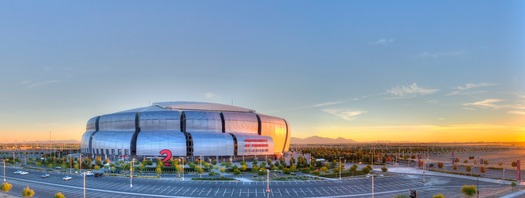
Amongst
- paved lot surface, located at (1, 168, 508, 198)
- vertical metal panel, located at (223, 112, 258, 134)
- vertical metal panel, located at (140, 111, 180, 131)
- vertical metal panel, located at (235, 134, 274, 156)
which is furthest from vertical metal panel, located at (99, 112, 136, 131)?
paved lot surface, located at (1, 168, 508, 198)

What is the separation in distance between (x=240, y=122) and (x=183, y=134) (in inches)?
972

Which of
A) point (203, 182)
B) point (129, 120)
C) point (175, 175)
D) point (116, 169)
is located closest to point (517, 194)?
point (203, 182)

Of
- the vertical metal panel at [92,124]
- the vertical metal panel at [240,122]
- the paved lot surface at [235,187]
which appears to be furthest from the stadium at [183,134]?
the paved lot surface at [235,187]

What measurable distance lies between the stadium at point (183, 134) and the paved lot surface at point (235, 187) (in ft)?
172

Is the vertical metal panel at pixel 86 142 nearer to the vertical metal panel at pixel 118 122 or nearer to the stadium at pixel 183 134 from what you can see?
the stadium at pixel 183 134

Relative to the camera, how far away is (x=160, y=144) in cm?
13875

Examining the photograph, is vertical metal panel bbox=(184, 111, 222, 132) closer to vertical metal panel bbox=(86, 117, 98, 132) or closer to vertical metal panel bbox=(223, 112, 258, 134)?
vertical metal panel bbox=(223, 112, 258, 134)

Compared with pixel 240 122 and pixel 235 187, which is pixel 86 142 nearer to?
pixel 240 122

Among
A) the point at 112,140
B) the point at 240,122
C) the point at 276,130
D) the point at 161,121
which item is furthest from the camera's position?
the point at 276,130

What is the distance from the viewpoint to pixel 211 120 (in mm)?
152625

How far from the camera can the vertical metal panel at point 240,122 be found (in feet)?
514

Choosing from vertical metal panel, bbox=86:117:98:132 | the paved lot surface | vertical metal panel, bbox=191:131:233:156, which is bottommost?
the paved lot surface

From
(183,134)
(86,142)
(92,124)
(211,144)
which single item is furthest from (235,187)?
(92,124)

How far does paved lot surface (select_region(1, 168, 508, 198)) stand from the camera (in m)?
64.5
